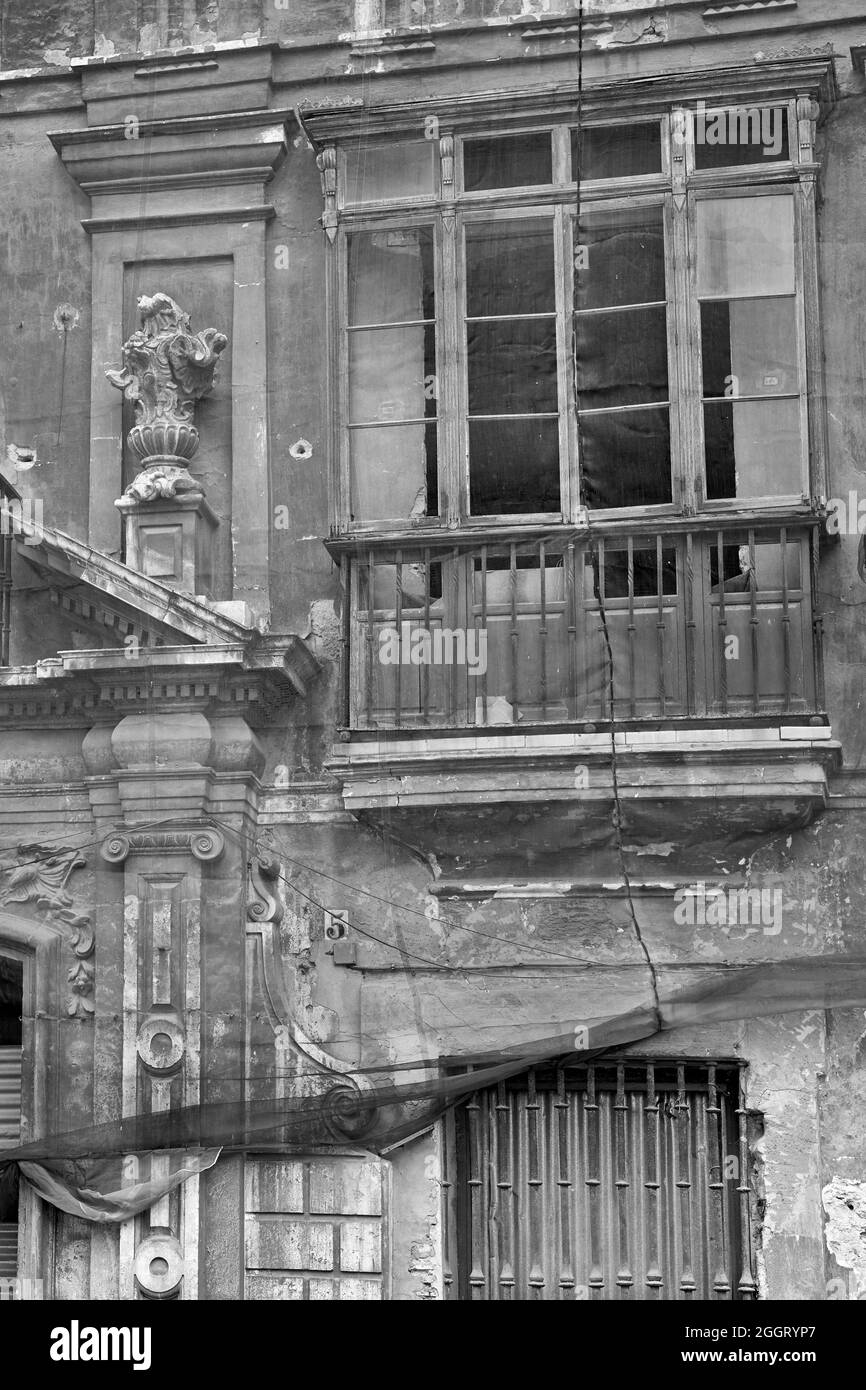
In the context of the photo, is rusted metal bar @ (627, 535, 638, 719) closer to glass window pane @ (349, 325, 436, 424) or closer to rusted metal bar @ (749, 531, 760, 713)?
rusted metal bar @ (749, 531, 760, 713)

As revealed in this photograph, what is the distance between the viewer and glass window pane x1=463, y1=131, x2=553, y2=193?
9.03 metres

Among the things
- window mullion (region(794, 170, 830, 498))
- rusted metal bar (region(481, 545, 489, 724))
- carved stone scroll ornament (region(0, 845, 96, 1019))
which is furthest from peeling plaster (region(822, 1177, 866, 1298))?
carved stone scroll ornament (region(0, 845, 96, 1019))

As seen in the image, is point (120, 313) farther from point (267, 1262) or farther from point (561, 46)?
point (267, 1262)

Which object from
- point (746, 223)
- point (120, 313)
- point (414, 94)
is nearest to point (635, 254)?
point (746, 223)

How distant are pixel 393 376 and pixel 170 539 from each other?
112cm

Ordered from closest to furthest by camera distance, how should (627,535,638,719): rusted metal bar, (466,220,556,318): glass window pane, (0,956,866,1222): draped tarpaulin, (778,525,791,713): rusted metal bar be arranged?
1. (0,956,866,1222): draped tarpaulin
2. (778,525,791,713): rusted metal bar
3. (627,535,638,719): rusted metal bar
4. (466,220,556,318): glass window pane

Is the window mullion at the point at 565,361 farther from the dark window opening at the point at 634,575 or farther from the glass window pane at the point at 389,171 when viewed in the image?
the glass window pane at the point at 389,171

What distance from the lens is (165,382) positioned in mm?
9000

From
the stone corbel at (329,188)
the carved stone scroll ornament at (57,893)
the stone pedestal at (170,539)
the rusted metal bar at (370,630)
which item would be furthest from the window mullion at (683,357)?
the carved stone scroll ornament at (57,893)

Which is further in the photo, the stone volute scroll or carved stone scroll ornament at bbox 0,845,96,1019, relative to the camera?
the stone volute scroll

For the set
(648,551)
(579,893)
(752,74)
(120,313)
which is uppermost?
(752,74)

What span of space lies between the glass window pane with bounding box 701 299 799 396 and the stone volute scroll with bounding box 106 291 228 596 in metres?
1.96

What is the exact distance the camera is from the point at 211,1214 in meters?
8.52
